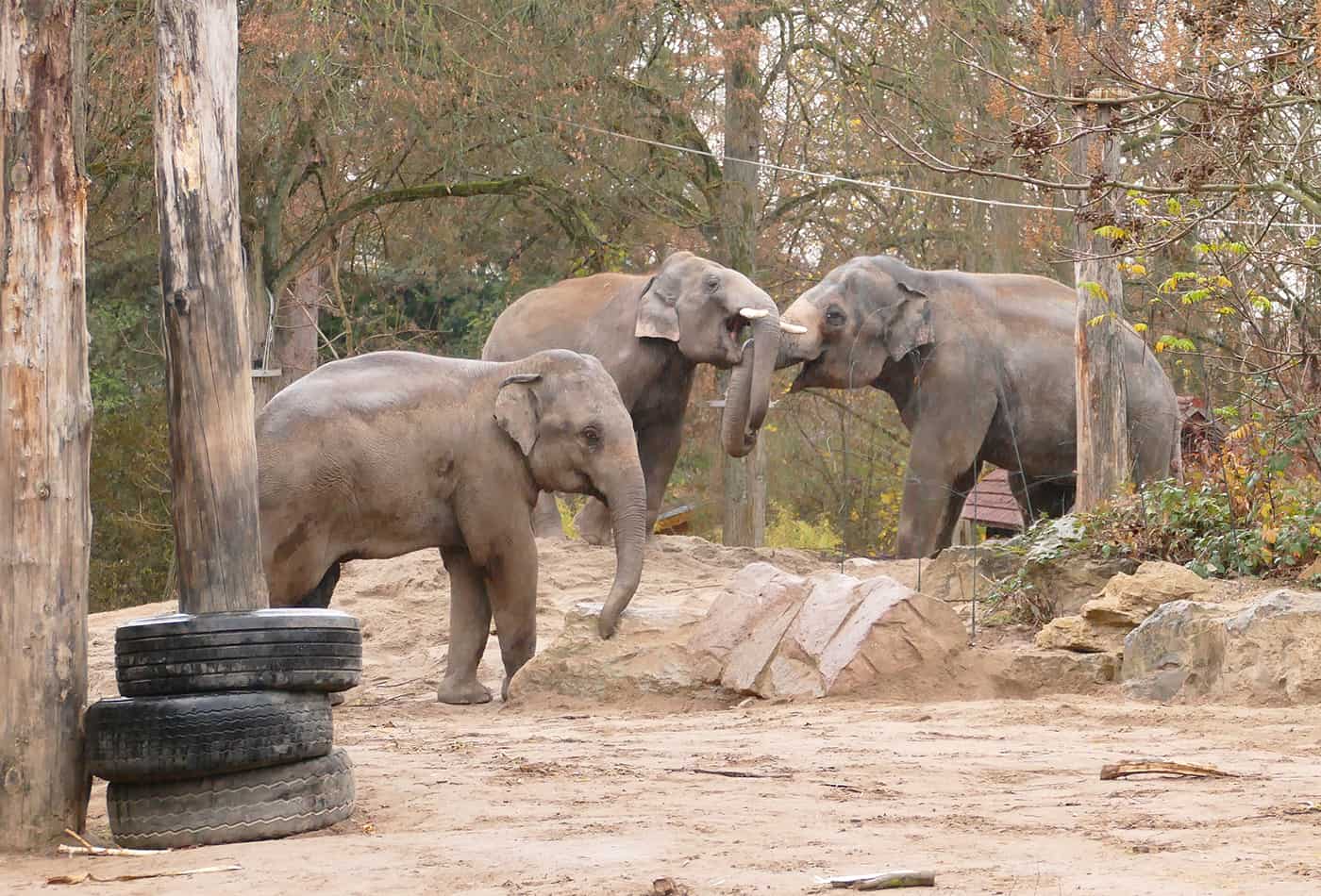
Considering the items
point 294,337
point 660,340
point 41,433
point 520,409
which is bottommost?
point 41,433

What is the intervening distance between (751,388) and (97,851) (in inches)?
349

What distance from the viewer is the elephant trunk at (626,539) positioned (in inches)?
398

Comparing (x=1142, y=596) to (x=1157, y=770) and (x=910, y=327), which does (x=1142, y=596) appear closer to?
(x=1157, y=770)

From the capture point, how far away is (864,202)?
21672 mm

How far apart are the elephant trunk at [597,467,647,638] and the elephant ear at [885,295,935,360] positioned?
3717 mm

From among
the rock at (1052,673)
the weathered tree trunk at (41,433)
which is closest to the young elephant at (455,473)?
the rock at (1052,673)

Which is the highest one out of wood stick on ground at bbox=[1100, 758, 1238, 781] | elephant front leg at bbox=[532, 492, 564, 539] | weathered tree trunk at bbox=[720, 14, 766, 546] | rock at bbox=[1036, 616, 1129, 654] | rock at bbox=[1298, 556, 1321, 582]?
weathered tree trunk at bbox=[720, 14, 766, 546]

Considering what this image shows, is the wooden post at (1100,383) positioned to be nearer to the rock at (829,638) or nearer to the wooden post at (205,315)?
the rock at (829,638)

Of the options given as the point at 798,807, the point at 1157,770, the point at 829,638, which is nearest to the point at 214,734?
the point at 798,807

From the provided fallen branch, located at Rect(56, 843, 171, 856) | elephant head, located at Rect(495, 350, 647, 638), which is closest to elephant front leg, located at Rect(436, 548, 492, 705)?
elephant head, located at Rect(495, 350, 647, 638)

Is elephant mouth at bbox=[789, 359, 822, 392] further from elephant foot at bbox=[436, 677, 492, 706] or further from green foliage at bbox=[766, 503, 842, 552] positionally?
green foliage at bbox=[766, 503, 842, 552]

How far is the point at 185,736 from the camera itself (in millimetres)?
5676

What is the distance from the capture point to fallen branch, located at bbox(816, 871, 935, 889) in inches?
173

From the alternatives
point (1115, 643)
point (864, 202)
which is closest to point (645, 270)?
point (864, 202)
